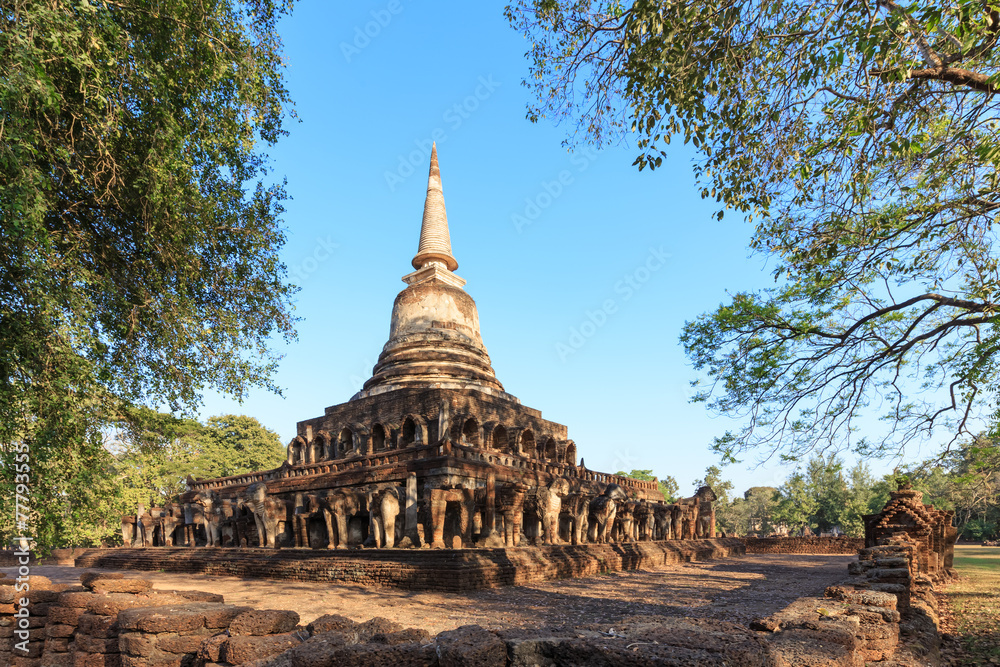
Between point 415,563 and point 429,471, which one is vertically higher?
point 429,471

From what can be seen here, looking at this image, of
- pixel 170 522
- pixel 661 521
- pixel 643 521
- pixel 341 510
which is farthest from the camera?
pixel 661 521

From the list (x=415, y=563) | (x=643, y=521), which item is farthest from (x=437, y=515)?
(x=643, y=521)

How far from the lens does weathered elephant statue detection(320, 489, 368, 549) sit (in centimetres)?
1427

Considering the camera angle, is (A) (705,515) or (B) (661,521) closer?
(B) (661,521)

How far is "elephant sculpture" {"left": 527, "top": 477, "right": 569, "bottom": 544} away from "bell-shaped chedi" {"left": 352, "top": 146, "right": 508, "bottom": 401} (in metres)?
7.37

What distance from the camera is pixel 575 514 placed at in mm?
15812

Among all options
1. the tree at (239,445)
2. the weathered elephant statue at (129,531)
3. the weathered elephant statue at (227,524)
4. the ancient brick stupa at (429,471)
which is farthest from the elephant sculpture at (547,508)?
the tree at (239,445)

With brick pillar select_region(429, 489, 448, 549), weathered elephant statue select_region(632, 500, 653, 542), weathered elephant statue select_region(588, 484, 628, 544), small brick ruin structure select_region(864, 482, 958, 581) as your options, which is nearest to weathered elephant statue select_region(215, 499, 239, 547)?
brick pillar select_region(429, 489, 448, 549)

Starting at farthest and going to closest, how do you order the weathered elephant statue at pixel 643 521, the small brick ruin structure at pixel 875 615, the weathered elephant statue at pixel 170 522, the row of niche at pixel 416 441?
the weathered elephant statue at pixel 170 522 < the weathered elephant statue at pixel 643 521 < the row of niche at pixel 416 441 < the small brick ruin structure at pixel 875 615

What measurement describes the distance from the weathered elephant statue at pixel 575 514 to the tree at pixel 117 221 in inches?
344

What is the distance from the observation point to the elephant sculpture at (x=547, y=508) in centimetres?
1463

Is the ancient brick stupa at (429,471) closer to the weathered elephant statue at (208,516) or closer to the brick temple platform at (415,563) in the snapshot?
the weathered elephant statue at (208,516)

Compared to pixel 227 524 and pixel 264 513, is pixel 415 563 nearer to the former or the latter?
pixel 264 513

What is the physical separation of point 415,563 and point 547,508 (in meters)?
4.63
